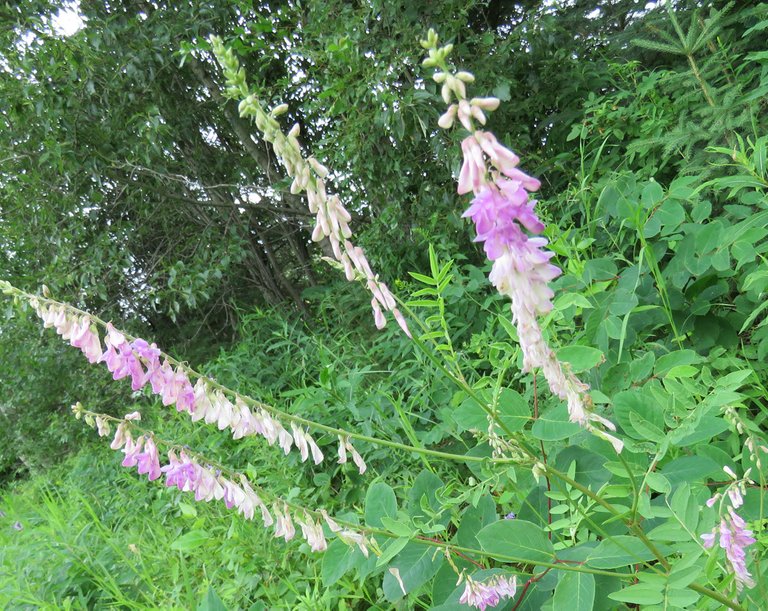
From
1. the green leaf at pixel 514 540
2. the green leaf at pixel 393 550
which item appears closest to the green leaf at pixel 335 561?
the green leaf at pixel 393 550

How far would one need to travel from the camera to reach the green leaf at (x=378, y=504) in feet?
3.76

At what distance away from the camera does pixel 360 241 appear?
374 cm

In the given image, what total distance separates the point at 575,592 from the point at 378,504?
1.36 ft

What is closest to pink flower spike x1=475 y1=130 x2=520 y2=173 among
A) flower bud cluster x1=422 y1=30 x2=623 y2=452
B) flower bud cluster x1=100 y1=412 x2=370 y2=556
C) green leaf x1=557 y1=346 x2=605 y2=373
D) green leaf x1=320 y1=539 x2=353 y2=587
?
flower bud cluster x1=422 y1=30 x2=623 y2=452

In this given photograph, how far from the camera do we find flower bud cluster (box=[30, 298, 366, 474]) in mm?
998

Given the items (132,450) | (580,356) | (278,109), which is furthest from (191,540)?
(278,109)

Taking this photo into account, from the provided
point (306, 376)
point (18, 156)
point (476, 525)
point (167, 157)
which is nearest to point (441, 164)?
point (306, 376)

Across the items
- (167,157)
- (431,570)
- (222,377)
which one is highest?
(167,157)

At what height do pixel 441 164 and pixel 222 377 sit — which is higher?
pixel 441 164

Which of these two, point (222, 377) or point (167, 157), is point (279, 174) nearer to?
point (167, 157)

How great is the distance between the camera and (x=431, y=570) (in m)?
1.12

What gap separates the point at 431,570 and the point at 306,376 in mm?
2510

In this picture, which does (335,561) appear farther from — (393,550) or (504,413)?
(504,413)

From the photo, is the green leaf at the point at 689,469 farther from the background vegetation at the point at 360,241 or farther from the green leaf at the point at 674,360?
the green leaf at the point at 674,360
